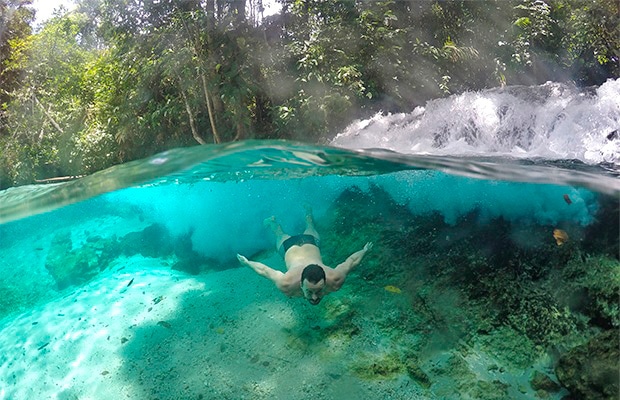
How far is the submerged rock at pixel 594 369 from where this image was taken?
5266 millimetres

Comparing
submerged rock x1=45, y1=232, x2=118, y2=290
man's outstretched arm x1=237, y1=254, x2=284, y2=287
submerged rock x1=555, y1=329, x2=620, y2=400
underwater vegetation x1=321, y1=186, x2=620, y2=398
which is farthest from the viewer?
submerged rock x1=45, y1=232, x2=118, y2=290

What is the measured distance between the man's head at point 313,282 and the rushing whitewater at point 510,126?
5.55 meters

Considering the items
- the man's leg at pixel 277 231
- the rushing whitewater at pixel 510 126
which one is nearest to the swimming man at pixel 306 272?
the man's leg at pixel 277 231

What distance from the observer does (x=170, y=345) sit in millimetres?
7016

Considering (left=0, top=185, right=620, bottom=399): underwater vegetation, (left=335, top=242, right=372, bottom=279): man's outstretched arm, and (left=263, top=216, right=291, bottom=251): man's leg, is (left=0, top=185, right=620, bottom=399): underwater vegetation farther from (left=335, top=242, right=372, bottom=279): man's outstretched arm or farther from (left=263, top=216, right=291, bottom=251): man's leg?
(left=335, top=242, right=372, bottom=279): man's outstretched arm

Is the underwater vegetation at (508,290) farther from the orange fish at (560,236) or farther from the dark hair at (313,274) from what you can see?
the dark hair at (313,274)

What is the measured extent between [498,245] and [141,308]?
7178mm

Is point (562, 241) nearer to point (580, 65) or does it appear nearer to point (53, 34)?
point (580, 65)

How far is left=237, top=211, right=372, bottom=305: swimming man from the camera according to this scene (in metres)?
6.10

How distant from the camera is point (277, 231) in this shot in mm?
9312

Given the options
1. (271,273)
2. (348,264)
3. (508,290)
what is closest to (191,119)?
(271,273)

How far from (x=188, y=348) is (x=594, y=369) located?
5.89 meters

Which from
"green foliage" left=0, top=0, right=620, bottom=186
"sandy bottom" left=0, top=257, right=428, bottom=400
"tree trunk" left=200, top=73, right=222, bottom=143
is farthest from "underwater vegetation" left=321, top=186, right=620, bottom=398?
"tree trunk" left=200, top=73, right=222, bottom=143

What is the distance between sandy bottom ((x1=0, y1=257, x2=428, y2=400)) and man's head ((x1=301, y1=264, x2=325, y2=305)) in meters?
1.26
